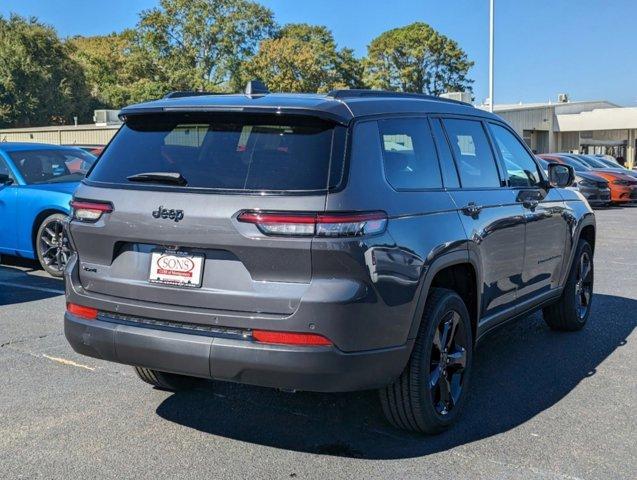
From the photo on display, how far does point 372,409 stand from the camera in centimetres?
461

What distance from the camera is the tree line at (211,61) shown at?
58562 mm

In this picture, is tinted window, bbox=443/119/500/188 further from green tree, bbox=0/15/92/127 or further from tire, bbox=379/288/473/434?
green tree, bbox=0/15/92/127

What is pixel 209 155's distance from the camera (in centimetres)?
381

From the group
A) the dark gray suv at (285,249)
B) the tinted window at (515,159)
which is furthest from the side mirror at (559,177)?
the dark gray suv at (285,249)

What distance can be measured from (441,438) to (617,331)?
3.18m

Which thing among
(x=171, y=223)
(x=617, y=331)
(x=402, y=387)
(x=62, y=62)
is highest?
(x=62, y=62)

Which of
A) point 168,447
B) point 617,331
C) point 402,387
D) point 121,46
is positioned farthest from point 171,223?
point 121,46

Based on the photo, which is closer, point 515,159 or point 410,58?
point 515,159

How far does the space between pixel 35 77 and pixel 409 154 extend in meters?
58.0

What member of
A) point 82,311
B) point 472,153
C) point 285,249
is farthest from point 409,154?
point 82,311

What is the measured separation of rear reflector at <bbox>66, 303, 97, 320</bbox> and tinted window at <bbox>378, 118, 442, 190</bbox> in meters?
1.71

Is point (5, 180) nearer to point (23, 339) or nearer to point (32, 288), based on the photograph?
point (32, 288)

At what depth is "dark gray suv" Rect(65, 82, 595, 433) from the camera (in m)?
3.46

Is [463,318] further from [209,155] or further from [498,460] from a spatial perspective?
[209,155]
